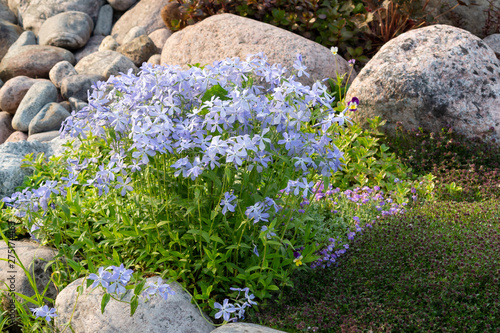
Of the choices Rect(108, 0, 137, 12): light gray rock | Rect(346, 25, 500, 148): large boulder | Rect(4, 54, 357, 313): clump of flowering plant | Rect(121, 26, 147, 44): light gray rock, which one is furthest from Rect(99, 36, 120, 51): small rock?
Rect(4, 54, 357, 313): clump of flowering plant

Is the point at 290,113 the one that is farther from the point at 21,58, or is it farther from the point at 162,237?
the point at 21,58

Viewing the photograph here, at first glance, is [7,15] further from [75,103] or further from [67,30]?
[75,103]

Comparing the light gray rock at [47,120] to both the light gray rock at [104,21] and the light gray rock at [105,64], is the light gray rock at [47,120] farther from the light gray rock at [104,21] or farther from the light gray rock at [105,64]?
the light gray rock at [104,21]

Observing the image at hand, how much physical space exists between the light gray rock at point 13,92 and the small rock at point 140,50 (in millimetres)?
1714

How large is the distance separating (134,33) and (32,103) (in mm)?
2730

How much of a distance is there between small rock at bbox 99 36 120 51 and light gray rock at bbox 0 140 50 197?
4.74m

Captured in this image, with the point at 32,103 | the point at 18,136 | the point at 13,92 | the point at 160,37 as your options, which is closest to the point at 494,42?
the point at 160,37

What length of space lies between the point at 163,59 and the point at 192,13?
113 cm

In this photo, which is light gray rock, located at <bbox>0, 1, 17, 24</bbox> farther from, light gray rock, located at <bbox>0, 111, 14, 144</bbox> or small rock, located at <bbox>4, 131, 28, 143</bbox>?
small rock, located at <bbox>4, 131, 28, 143</bbox>

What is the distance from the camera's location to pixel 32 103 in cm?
774

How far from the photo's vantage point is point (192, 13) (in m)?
7.95

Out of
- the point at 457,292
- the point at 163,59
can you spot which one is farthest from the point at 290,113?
the point at 163,59

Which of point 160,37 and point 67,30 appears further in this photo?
point 67,30

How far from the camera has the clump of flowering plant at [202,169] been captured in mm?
2545
